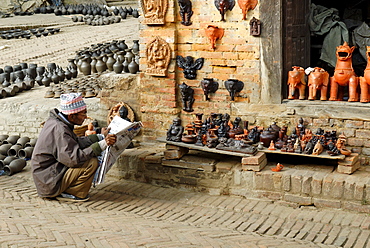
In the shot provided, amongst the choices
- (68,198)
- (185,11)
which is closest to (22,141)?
→ (68,198)

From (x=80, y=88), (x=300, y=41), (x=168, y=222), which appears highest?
(x=300, y=41)

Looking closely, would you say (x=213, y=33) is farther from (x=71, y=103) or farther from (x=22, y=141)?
(x=22, y=141)

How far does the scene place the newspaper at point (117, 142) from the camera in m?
6.49

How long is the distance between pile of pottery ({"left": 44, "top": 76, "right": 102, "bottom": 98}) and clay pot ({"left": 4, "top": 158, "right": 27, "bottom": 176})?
2.29 metres

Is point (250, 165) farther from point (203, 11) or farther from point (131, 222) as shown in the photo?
point (203, 11)

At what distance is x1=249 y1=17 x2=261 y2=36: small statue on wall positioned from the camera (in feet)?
22.8

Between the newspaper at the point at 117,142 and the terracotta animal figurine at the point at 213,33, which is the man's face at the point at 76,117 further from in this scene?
the terracotta animal figurine at the point at 213,33

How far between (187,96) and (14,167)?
2686mm

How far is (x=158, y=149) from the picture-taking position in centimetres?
780

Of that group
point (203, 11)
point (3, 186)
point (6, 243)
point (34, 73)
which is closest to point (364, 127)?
point (203, 11)

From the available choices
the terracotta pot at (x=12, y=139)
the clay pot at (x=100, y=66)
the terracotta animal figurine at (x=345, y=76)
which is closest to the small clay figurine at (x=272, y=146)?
the terracotta animal figurine at (x=345, y=76)

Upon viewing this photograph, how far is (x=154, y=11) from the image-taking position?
7.59 m

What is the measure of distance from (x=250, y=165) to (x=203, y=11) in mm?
2248

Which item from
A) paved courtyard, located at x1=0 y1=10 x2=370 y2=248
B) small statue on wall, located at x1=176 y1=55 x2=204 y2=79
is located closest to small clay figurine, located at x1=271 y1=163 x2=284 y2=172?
paved courtyard, located at x1=0 y1=10 x2=370 y2=248
